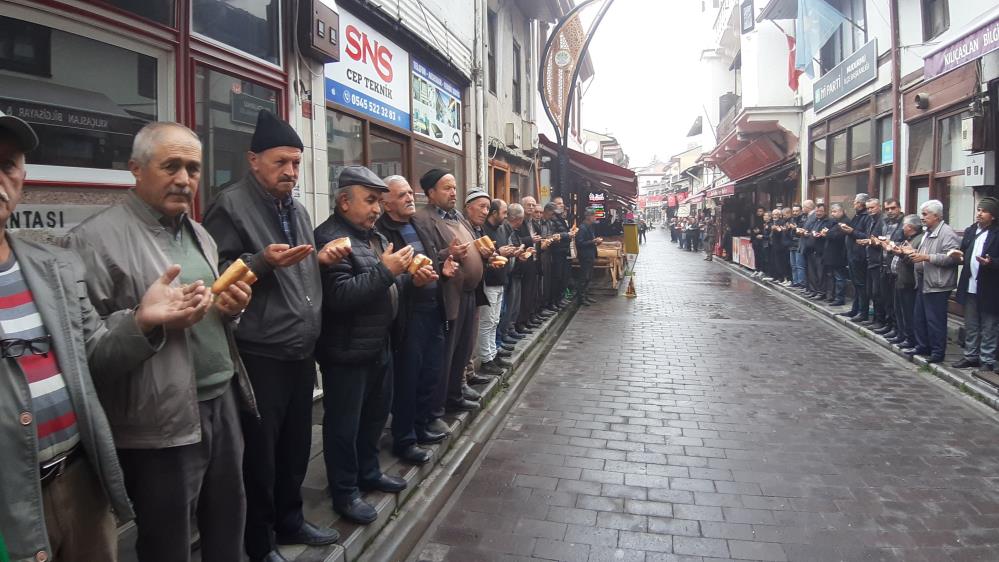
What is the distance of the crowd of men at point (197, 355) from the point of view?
1681mm

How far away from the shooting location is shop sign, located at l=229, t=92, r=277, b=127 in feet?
16.1

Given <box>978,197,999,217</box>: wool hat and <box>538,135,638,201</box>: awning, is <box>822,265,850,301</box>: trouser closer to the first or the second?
<box>978,197,999,217</box>: wool hat

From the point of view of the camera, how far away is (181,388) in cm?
208

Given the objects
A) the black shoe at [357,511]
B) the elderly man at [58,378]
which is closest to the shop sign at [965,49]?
the black shoe at [357,511]

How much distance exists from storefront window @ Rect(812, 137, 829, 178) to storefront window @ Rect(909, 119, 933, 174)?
4.87 m

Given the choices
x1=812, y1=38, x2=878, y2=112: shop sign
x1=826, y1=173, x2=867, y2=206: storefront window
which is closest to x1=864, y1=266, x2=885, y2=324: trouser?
x1=826, y1=173, x2=867, y2=206: storefront window

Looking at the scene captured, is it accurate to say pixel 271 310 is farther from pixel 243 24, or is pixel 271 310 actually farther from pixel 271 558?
pixel 243 24

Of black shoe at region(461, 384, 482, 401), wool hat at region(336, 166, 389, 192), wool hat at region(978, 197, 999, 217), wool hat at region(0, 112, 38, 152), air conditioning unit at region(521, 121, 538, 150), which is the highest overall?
air conditioning unit at region(521, 121, 538, 150)

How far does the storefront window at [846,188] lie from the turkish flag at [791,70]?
452cm

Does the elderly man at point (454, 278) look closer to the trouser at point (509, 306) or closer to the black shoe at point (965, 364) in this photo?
the trouser at point (509, 306)

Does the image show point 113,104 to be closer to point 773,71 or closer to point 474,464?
point 474,464

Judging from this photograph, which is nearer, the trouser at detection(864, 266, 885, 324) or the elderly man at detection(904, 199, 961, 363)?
the elderly man at detection(904, 199, 961, 363)

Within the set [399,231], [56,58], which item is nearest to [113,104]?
[56,58]

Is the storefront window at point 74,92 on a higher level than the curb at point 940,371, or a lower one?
higher
